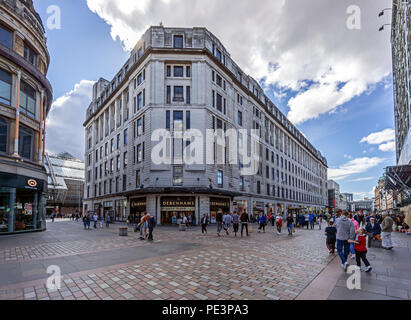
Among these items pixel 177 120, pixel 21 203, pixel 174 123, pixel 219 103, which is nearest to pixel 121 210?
pixel 174 123

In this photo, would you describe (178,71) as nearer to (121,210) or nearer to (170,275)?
(121,210)

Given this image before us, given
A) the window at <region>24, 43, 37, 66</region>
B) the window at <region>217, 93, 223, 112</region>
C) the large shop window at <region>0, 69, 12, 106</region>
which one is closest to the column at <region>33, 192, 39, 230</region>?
the large shop window at <region>0, 69, 12, 106</region>

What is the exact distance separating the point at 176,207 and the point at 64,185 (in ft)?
221

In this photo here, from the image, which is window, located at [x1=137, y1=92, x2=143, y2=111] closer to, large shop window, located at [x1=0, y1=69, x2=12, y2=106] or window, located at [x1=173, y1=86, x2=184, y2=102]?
window, located at [x1=173, y1=86, x2=184, y2=102]

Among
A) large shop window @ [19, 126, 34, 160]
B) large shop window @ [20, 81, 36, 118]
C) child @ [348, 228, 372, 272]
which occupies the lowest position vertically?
child @ [348, 228, 372, 272]

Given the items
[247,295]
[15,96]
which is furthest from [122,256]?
[15,96]

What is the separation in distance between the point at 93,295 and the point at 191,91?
2887 cm

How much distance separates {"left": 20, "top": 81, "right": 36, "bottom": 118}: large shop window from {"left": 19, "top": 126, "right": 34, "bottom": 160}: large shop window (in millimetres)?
1623

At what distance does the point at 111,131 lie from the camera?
43.0m

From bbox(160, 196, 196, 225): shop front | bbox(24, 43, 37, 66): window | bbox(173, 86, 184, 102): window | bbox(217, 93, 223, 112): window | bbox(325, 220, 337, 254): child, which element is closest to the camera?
bbox(325, 220, 337, 254): child

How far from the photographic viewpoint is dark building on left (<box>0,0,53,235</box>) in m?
17.3

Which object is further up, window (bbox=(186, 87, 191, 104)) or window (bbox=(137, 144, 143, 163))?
window (bbox=(186, 87, 191, 104))

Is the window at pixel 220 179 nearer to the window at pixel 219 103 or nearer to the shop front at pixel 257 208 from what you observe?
the window at pixel 219 103

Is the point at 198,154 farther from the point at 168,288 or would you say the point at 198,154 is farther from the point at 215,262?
the point at 168,288
